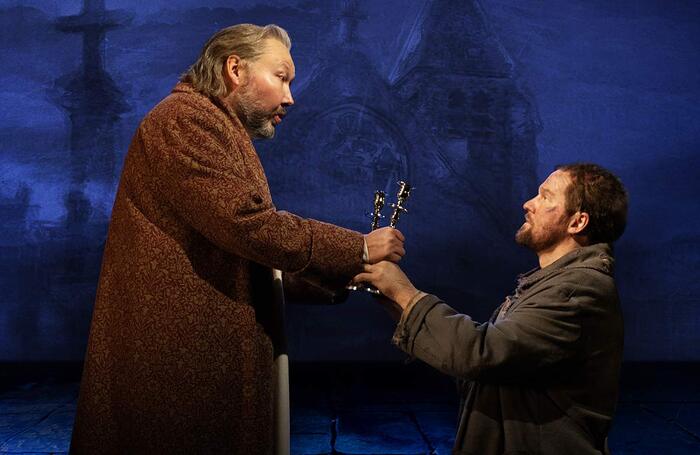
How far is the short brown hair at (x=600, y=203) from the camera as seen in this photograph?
2.13 m

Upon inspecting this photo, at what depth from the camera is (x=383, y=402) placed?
5285 millimetres

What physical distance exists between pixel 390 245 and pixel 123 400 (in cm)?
87

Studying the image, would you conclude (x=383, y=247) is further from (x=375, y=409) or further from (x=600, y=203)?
(x=375, y=409)

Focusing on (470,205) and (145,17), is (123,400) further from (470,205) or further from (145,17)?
(145,17)

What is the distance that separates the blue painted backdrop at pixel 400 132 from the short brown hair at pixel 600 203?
488 cm

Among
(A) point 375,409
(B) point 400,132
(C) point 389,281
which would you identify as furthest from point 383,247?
(B) point 400,132

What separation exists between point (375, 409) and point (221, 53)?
3.66 m

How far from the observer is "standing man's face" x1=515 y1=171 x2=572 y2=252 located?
7.16ft

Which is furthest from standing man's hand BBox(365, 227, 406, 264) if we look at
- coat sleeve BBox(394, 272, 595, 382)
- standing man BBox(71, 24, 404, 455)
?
coat sleeve BBox(394, 272, 595, 382)

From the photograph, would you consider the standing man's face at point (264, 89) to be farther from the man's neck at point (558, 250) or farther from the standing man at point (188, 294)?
the man's neck at point (558, 250)

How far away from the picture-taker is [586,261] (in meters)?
2.02

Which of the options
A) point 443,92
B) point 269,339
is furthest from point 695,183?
point 269,339

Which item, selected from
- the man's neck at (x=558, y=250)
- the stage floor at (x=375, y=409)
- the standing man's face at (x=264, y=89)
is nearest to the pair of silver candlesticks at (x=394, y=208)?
the standing man's face at (x=264, y=89)

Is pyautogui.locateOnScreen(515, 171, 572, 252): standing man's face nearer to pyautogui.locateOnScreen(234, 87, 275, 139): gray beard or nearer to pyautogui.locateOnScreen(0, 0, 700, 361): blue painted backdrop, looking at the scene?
pyautogui.locateOnScreen(234, 87, 275, 139): gray beard
